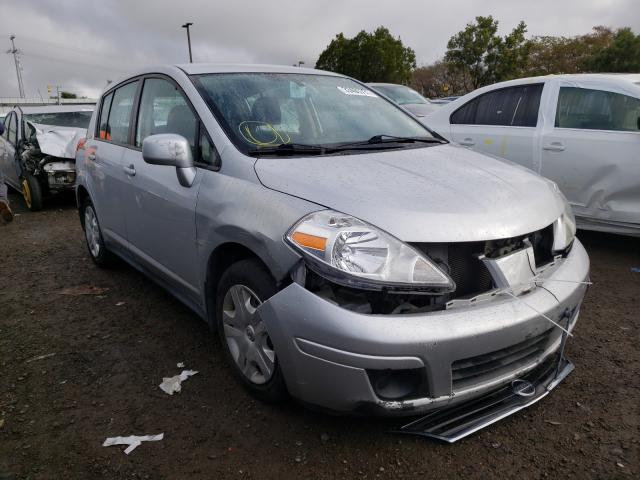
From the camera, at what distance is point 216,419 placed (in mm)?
2471

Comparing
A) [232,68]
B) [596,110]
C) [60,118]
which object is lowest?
[596,110]

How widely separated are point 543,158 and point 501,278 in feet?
10.8

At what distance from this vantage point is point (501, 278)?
2.06m

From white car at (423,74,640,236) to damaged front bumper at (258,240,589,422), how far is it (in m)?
2.84

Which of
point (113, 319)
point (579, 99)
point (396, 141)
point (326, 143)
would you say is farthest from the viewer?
point (579, 99)

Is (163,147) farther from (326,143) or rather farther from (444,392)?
(444,392)

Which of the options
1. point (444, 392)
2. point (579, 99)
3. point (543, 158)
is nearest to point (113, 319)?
point (444, 392)

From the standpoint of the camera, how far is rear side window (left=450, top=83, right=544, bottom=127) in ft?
16.8

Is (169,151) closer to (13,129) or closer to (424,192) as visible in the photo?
→ (424,192)

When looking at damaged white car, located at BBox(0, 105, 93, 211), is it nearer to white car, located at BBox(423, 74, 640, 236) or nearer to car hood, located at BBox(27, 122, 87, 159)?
car hood, located at BBox(27, 122, 87, 159)

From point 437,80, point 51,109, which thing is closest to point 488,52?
point 437,80

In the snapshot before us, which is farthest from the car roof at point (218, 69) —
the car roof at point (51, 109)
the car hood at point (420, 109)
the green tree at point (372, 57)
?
the green tree at point (372, 57)

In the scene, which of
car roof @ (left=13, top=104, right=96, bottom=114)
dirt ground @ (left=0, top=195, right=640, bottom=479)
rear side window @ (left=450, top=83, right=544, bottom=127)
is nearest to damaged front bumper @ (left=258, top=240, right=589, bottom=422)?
dirt ground @ (left=0, top=195, right=640, bottom=479)

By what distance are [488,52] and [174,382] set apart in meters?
33.4
